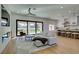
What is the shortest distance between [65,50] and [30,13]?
1.20 m

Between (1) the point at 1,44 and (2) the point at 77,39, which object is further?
(2) the point at 77,39

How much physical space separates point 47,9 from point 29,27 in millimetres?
637

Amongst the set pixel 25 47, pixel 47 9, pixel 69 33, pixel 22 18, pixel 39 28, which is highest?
pixel 47 9

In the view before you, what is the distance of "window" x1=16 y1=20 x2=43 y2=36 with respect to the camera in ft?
8.11

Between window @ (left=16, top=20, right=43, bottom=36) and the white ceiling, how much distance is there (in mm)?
250

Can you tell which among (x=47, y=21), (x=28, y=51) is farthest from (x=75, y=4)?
(x=28, y=51)

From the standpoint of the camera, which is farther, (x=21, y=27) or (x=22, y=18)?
(x=21, y=27)

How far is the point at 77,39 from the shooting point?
2.45m

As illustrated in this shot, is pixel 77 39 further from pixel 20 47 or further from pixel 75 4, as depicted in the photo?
pixel 20 47

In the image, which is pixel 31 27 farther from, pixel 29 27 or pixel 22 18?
pixel 22 18

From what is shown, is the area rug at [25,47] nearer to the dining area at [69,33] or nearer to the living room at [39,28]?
the living room at [39,28]

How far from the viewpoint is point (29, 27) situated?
2582mm

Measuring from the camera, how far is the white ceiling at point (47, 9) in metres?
2.33


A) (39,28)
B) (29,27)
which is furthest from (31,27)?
(39,28)
